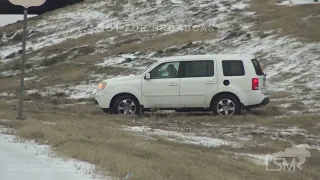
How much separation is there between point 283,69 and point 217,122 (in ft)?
30.7

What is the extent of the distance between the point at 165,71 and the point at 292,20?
17711 millimetres

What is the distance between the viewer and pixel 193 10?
1662 inches

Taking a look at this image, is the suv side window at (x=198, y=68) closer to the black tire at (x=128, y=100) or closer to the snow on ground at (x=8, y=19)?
the black tire at (x=128, y=100)

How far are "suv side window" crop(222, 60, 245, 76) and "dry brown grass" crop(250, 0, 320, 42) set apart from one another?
11137 millimetres

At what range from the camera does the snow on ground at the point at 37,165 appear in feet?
19.6

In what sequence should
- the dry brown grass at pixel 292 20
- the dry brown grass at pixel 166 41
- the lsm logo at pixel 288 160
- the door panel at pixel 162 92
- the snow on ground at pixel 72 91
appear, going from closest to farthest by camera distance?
the lsm logo at pixel 288 160 < the door panel at pixel 162 92 < the snow on ground at pixel 72 91 < the dry brown grass at pixel 292 20 < the dry brown grass at pixel 166 41

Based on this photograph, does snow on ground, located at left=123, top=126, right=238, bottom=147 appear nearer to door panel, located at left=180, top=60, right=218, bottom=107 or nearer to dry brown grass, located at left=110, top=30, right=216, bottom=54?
door panel, located at left=180, top=60, right=218, bottom=107

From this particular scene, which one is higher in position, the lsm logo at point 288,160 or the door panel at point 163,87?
A: the door panel at point 163,87

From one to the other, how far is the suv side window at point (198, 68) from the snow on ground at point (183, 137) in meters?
2.86

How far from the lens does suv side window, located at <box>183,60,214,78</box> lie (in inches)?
543

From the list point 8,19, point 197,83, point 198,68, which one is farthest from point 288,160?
point 8,19

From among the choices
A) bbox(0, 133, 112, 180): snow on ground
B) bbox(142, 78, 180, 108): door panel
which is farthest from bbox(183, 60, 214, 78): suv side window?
bbox(0, 133, 112, 180): snow on ground

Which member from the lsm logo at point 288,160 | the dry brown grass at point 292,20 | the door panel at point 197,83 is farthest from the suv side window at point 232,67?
the dry brown grass at point 292,20

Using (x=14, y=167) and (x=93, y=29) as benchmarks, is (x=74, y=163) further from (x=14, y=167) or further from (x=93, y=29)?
(x=93, y=29)
